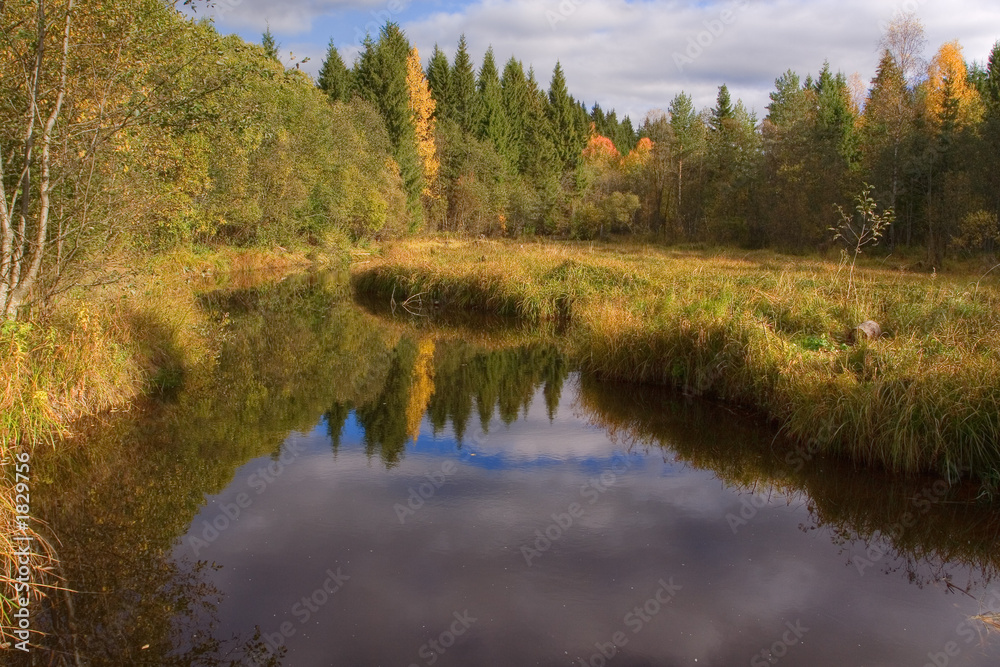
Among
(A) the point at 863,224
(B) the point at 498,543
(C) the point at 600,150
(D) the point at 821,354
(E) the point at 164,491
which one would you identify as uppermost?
(C) the point at 600,150

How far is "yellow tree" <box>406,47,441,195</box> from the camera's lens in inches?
1976

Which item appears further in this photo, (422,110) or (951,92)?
(422,110)

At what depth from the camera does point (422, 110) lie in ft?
167

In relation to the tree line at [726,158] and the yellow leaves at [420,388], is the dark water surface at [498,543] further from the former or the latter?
the tree line at [726,158]

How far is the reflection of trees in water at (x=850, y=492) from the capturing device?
20.9 ft

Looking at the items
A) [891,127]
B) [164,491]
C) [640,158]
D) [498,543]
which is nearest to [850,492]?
[498,543]

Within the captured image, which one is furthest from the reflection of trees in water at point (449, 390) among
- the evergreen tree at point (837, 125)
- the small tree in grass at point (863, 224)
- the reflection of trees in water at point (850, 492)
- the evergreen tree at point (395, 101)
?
the evergreen tree at point (395, 101)

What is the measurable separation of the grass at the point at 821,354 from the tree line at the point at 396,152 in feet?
24.3

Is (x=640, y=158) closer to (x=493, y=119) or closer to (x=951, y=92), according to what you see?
(x=493, y=119)

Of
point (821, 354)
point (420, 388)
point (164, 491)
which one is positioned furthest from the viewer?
point (420, 388)

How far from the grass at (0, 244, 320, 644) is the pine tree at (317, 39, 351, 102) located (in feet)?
118

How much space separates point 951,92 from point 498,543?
116 feet

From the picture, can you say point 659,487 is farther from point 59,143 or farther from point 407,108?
point 407,108

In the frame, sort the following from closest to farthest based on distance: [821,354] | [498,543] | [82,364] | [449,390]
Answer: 1. [498,543]
2. [82,364]
3. [821,354]
4. [449,390]
